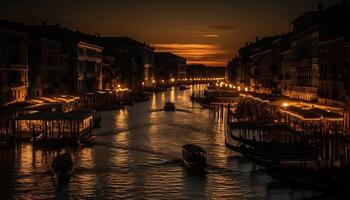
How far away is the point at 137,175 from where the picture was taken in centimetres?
2495

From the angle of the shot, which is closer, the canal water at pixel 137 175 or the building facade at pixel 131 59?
the canal water at pixel 137 175

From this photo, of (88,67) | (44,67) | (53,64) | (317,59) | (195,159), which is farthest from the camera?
(88,67)

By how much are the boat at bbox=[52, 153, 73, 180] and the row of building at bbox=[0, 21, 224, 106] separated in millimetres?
14260

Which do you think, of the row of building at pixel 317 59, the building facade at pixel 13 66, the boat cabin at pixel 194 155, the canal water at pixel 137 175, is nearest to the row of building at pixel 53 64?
the building facade at pixel 13 66

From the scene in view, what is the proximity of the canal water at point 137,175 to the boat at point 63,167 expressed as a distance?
0.30 metres

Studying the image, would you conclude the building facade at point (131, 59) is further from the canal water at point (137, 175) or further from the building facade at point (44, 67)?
the canal water at point (137, 175)

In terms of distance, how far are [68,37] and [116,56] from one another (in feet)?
99.9

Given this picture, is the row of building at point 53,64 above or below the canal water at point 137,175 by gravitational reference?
above

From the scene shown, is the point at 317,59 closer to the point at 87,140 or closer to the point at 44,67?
the point at 87,140

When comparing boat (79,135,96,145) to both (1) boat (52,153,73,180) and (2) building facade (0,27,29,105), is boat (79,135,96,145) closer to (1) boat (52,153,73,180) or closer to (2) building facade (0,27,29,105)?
(2) building facade (0,27,29,105)

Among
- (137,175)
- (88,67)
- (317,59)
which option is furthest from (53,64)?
(137,175)

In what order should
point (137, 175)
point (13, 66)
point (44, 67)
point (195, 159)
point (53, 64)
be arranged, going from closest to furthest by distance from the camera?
point (137, 175) → point (195, 159) → point (13, 66) → point (44, 67) → point (53, 64)

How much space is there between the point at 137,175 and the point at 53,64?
92.2ft

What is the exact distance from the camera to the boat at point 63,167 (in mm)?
23875
